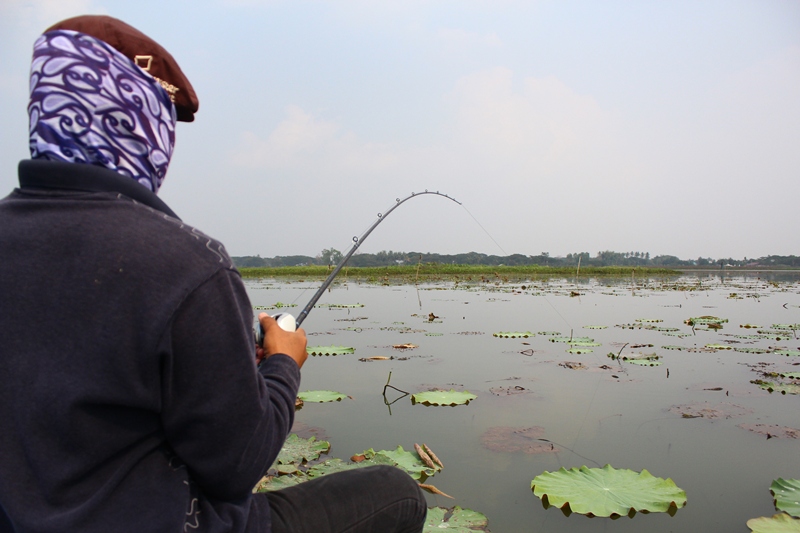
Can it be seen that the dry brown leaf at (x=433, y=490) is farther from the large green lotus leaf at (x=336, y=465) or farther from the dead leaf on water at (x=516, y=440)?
the dead leaf on water at (x=516, y=440)

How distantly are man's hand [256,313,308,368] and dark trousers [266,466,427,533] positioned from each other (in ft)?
0.93

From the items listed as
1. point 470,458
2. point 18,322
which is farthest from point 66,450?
point 470,458

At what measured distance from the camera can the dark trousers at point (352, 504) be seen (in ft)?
Answer: 3.61

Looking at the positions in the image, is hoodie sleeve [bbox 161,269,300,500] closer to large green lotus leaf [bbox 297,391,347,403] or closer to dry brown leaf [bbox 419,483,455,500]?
dry brown leaf [bbox 419,483,455,500]

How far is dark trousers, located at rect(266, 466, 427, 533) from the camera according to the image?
1.10 m

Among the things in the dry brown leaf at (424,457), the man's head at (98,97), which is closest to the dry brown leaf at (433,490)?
the dry brown leaf at (424,457)

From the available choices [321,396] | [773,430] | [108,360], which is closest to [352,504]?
[108,360]

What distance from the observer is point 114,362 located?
0.76 metres

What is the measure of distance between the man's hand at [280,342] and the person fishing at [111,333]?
0.18m

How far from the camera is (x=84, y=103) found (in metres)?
0.85

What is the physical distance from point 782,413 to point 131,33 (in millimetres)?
3771

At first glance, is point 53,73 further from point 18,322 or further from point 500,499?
point 500,499

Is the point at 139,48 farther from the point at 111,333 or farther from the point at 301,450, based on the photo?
the point at 301,450

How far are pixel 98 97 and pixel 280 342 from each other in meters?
0.56
